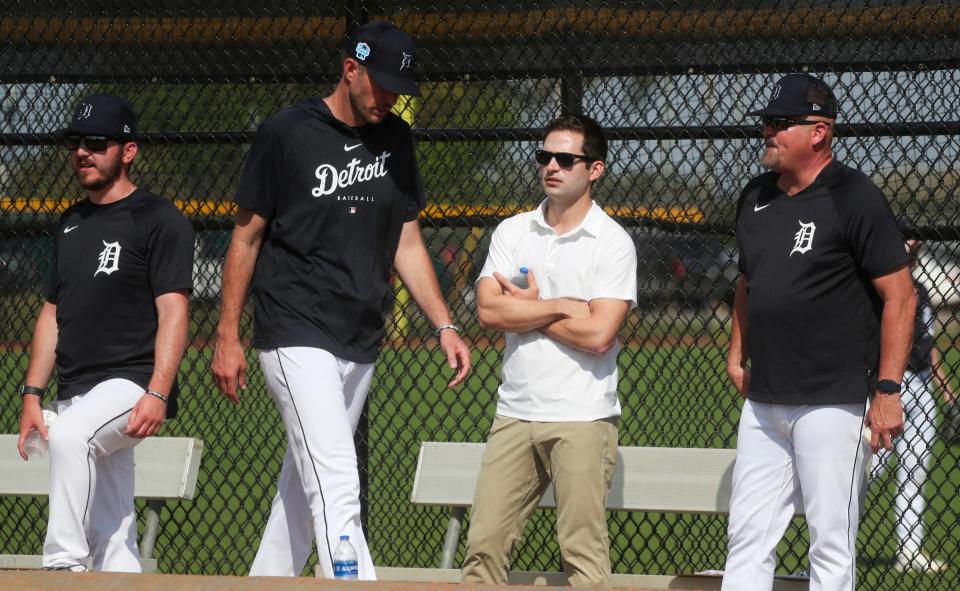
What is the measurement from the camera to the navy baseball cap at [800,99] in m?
4.03

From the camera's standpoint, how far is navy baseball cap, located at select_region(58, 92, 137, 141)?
4207mm

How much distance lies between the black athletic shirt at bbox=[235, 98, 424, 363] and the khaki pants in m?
0.65

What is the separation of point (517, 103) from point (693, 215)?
871 millimetres

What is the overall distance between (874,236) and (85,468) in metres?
2.62


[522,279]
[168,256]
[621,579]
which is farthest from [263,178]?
[621,579]

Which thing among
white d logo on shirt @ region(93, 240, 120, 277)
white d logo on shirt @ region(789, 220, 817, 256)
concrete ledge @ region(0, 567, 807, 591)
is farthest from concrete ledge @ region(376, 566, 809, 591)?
concrete ledge @ region(0, 567, 807, 591)

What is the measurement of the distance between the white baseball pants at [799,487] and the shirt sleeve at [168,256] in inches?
76.5

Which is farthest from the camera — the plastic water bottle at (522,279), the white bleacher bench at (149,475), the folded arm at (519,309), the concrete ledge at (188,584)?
the white bleacher bench at (149,475)

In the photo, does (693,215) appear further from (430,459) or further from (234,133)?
(234,133)

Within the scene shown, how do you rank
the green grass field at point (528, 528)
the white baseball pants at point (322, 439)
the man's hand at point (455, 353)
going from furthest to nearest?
the green grass field at point (528, 528), the man's hand at point (455, 353), the white baseball pants at point (322, 439)

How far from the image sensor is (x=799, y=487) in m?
4.17

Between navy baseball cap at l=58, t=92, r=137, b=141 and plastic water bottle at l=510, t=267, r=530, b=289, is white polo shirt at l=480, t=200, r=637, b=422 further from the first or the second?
navy baseball cap at l=58, t=92, r=137, b=141

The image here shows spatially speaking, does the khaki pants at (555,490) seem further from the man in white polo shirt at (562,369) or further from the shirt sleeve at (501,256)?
the shirt sleeve at (501,256)

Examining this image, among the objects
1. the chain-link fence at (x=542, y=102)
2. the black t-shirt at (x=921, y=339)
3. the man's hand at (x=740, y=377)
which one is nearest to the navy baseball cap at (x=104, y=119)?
the chain-link fence at (x=542, y=102)
